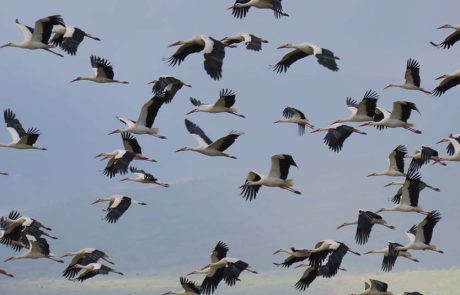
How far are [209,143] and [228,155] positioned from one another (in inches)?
113

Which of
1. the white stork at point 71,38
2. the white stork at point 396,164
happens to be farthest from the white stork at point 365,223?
the white stork at point 71,38

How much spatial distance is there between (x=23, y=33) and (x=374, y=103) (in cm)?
929

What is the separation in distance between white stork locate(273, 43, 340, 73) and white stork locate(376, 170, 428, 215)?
Answer: 337 centimetres

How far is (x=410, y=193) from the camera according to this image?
3506 centimetres

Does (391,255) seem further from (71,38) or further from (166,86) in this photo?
(71,38)

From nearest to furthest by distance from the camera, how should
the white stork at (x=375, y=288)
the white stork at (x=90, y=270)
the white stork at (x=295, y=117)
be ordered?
the white stork at (x=375, y=288) → the white stork at (x=90, y=270) → the white stork at (x=295, y=117)

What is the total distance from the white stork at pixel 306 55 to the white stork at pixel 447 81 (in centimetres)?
262

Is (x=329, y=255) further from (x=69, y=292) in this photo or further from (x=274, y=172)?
(x=69, y=292)

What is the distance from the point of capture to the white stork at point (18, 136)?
3628 centimetres

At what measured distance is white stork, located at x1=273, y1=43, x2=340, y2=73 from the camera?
34.4 m

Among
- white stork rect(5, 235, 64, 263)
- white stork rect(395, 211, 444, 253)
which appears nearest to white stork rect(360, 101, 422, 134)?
white stork rect(395, 211, 444, 253)

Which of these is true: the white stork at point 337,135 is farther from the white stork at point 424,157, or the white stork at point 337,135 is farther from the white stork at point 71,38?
the white stork at point 71,38

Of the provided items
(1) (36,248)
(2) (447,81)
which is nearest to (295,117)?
(2) (447,81)

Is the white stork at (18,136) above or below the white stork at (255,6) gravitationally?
→ below
